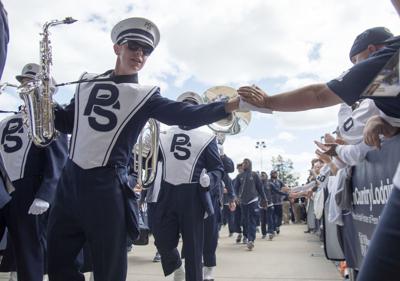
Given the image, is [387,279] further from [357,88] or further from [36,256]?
[36,256]

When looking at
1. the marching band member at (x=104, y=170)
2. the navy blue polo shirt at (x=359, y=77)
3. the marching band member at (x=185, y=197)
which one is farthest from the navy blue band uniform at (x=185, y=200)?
the navy blue polo shirt at (x=359, y=77)

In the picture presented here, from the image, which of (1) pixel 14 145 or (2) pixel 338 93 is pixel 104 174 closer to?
(2) pixel 338 93

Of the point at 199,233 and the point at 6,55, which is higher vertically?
the point at 6,55

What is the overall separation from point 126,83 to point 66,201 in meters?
0.83

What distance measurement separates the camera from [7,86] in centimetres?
328

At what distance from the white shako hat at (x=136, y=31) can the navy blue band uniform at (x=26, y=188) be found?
119cm

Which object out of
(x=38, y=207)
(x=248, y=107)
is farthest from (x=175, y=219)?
(x=248, y=107)

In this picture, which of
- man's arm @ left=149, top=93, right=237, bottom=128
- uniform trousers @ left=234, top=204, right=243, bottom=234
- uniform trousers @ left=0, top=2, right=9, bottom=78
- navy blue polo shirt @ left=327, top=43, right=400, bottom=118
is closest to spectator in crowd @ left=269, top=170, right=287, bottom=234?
uniform trousers @ left=234, top=204, right=243, bottom=234

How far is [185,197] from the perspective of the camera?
492 cm

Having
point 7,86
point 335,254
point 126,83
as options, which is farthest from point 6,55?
point 335,254

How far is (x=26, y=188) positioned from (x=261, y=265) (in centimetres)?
459

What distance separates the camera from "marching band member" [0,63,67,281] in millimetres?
3631

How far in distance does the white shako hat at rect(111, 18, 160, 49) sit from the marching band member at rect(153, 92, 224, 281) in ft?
4.51

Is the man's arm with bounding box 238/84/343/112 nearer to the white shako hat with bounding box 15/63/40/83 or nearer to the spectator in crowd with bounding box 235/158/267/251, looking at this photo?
the white shako hat with bounding box 15/63/40/83
